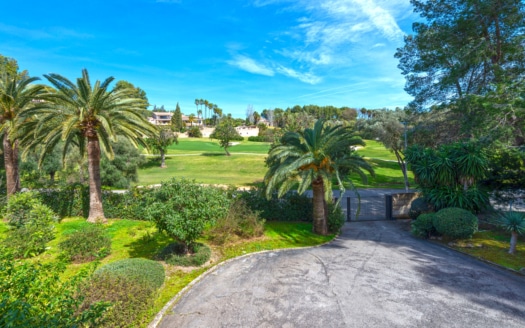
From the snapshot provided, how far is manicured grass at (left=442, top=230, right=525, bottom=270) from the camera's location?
433 inches

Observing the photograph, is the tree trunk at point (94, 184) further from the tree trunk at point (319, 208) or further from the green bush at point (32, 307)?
the tree trunk at point (319, 208)

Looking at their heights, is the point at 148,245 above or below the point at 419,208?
below

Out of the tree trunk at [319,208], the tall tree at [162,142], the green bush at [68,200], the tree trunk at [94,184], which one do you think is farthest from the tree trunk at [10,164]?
the tall tree at [162,142]

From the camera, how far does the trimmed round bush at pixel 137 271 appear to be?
772cm

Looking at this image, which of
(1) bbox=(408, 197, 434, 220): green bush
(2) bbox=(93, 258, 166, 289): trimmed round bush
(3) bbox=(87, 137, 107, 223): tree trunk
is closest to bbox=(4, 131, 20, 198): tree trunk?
(3) bbox=(87, 137, 107, 223): tree trunk

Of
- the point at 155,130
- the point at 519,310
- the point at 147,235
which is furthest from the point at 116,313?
the point at 155,130

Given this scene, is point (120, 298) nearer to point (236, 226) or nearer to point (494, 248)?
point (236, 226)

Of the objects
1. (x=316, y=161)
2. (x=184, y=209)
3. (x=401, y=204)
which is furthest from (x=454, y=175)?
(x=184, y=209)

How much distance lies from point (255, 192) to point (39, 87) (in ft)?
54.0

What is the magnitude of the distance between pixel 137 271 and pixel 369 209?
18.7m

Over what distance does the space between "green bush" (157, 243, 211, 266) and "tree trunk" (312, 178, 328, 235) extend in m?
6.54

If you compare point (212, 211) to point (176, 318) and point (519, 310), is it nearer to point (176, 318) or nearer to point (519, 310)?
point (176, 318)

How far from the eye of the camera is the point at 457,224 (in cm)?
1314

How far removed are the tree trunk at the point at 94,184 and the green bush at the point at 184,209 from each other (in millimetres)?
7990
